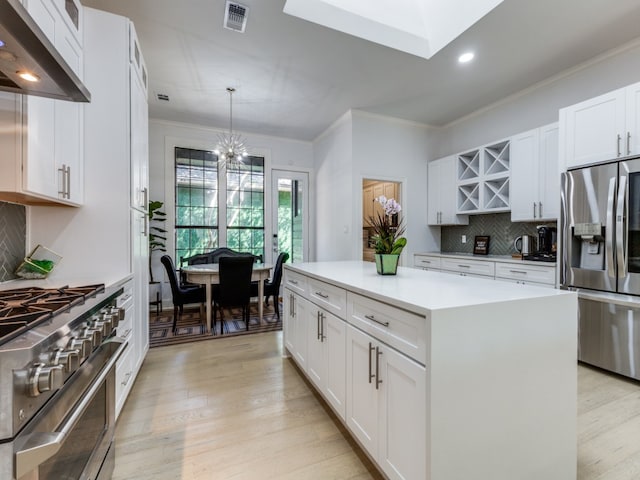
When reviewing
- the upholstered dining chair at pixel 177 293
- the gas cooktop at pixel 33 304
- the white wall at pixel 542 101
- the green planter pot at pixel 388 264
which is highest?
the white wall at pixel 542 101

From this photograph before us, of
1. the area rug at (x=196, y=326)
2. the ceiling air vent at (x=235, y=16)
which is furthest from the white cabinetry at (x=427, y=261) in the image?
the ceiling air vent at (x=235, y=16)

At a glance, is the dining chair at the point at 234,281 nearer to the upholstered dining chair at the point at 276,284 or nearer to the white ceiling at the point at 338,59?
the upholstered dining chair at the point at 276,284

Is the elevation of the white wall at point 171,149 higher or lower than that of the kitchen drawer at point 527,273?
higher

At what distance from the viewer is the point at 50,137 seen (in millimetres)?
1629

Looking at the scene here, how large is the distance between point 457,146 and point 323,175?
2295 mm

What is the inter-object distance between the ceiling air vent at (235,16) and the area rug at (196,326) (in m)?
3.18

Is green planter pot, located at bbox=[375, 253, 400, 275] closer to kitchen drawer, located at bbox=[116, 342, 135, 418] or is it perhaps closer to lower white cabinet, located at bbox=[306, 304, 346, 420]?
lower white cabinet, located at bbox=[306, 304, 346, 420]

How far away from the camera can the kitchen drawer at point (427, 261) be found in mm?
4395

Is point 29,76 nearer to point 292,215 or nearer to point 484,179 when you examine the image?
point 484,179

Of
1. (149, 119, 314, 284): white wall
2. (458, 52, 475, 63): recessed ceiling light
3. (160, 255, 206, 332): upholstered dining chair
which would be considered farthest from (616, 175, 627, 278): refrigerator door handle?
(149, 119, 314, 284): white wall

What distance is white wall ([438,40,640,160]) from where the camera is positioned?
2.96 metres

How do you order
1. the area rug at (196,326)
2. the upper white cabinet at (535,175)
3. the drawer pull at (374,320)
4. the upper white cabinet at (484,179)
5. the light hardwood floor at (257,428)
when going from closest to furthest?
the drawer pull at (374,320), the light hardwood floor at (257,428), the upper white cabinet at (535,175), the area rug at (196,326), the upper white cabinet at (484,179)

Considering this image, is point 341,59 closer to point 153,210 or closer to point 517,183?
point 517,183

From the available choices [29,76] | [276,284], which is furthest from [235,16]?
[276,284]
